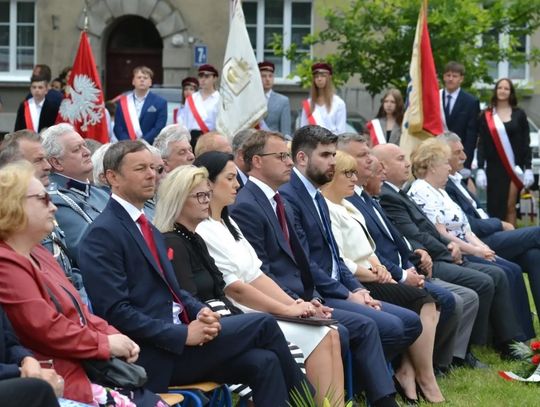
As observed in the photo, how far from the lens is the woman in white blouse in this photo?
7082mm

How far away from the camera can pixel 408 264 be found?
9375 millimetres

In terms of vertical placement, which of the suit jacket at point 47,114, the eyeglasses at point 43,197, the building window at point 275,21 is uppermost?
the building window at point 275,21

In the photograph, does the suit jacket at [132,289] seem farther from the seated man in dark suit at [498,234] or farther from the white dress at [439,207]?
the seated man in dark suit at [498,234]

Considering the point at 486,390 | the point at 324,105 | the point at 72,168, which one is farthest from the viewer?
the point at 324,105

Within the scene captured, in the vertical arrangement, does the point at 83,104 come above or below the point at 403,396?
above

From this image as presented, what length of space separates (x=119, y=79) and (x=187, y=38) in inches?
72.5

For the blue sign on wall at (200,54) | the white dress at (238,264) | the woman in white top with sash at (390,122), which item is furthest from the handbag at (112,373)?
the blue sign on wall at (200,54)

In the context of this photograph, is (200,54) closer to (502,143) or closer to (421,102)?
(502,143)

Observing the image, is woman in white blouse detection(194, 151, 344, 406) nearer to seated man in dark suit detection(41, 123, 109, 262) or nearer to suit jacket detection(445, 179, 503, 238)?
seated man in dark suit detection(41, 123, 109, 262)

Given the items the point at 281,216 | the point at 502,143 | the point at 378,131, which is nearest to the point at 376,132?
the point at 378,131

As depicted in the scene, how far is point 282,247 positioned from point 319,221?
0.63 m

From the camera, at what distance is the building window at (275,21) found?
92.5ft

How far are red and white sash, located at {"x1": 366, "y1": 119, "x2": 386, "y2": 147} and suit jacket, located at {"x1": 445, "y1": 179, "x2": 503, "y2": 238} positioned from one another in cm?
340

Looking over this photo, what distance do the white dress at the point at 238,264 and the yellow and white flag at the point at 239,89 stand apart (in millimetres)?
5188
